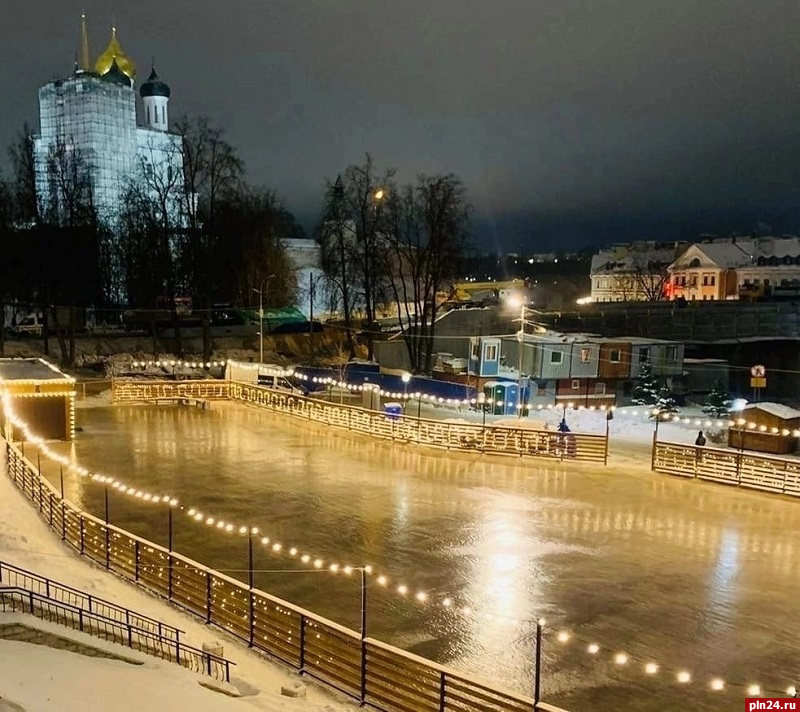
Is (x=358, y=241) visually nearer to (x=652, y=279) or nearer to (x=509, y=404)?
(x=509, y=404)

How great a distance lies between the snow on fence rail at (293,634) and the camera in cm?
836

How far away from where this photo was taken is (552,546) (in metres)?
14.4

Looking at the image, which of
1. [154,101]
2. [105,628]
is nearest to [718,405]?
[105,628]

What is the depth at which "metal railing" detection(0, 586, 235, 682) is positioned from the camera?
31.4 ft

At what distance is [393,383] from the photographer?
1346 inches

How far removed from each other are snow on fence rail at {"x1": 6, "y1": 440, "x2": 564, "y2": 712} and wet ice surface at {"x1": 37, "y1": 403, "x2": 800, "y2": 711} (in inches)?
37.8

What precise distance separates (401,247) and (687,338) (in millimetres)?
23284

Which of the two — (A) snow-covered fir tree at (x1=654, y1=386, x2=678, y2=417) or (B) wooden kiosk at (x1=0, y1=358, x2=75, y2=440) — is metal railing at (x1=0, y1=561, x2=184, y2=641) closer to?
(B) wooden kiosk at (x1=0, y1=358, x2=75, y2=440)

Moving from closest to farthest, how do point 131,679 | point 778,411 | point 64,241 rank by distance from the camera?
point 131,679 < point 778,411 < point 64,241

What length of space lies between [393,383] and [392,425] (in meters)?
9.84

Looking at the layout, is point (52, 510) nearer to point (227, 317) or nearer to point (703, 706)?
point (703, 706)

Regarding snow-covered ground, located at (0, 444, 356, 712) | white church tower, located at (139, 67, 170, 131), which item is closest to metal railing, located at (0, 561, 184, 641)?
snow-covered ground, located at (0, 444, 356, 712)

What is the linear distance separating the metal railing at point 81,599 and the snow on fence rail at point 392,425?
13.6 m

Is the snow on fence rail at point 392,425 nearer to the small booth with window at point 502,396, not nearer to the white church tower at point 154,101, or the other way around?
the small booth with window at point 502,396
